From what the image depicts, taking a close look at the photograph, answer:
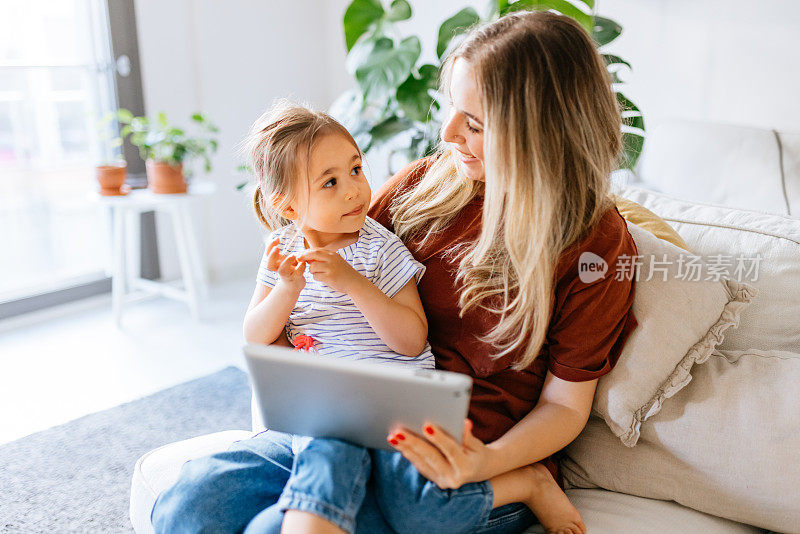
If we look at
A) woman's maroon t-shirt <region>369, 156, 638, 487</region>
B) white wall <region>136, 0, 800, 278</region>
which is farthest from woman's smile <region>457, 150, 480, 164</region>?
white wall <region>136, 0, 800, 278</region>

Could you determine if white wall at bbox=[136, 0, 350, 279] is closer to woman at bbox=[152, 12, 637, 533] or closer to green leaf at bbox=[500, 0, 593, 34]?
green leaf at bbox=[500, 0, 593, 34]

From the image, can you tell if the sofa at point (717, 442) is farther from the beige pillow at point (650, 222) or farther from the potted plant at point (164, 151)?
the potted plant at point (164, 151)

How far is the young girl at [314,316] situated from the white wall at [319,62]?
162 centimetres

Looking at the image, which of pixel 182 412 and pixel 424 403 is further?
pixel 182 412

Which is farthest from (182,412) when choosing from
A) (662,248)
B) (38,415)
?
(662,248)

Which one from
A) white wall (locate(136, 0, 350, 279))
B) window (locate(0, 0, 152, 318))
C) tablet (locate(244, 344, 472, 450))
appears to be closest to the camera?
tablet (locate(244, 344, 472, 450))

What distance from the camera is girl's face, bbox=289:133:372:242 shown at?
3.79 feet

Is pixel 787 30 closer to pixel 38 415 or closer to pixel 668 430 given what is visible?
pixel 668 430

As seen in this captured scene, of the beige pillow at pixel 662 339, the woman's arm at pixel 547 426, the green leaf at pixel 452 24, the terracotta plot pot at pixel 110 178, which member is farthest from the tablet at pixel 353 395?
the terracotta plot pot at pixel 110 178

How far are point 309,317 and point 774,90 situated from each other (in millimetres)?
1787

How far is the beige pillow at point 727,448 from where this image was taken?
3.30 ft

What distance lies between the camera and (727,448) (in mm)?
1033

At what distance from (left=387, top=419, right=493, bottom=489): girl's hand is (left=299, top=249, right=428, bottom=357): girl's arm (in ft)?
0.73

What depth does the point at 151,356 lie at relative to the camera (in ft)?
8.59
